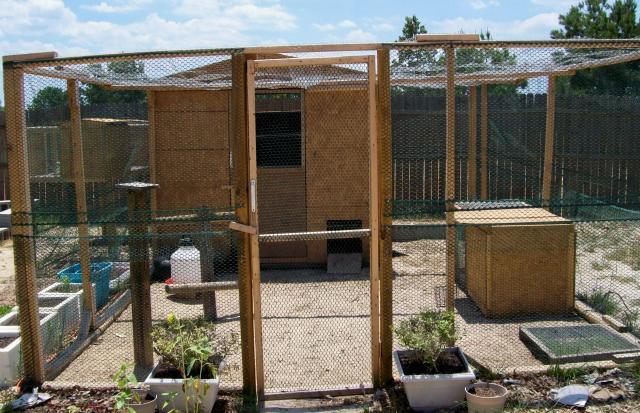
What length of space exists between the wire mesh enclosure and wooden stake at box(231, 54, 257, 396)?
0.05ft

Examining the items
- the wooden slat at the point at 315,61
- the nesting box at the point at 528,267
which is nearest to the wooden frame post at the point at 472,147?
the nesting box at the point at 528,267

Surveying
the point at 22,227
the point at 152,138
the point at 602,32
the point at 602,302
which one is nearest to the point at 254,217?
the point at 22,227

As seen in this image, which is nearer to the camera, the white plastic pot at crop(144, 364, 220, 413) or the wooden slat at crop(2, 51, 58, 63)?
the white plastic pot at crop(144, 364, 220, 413)

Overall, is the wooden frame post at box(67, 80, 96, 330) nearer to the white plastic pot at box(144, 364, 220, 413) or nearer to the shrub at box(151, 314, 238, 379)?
the shrub at box(151, 314, 238, 379)

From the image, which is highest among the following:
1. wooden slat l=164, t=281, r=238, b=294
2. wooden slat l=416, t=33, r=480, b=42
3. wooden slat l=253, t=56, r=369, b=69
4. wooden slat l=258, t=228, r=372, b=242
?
wooden slat l=416, t=33, r=480, b=42

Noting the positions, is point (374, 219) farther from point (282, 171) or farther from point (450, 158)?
point (282, 171)

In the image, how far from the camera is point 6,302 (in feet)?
23.0

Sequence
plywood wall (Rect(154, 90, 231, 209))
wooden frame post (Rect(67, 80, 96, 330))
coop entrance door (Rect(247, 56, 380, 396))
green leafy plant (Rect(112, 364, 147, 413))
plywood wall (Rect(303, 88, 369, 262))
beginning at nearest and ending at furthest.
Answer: green leafy plant (Rect(112, 364, 147, 413)), wooden frame post (Rect(67, 80, 96, 330)), coop entrance door (Rect(247, 56, 380, 396)), plywood wall (Rect(303, 88, 369, 262)), plywood wall (Rect(154, 90, 231, 209))

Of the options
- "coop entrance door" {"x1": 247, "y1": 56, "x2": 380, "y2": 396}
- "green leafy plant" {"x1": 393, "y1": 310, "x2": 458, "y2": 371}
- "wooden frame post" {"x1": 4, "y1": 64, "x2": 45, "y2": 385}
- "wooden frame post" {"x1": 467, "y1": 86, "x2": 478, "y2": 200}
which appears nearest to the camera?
"green leafy plant" {"x1": 393, "y1": 310, "x2": 458, "y2": 371}

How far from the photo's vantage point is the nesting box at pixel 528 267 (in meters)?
5.86

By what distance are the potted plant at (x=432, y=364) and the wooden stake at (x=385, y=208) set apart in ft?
0.48

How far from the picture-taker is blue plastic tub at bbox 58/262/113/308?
21.3 ft

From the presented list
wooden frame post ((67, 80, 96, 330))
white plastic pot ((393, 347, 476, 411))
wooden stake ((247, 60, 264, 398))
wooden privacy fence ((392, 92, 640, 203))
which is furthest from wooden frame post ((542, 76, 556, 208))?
wooden frame post ((67, 80, 96, 330))

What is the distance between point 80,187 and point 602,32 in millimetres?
9934
